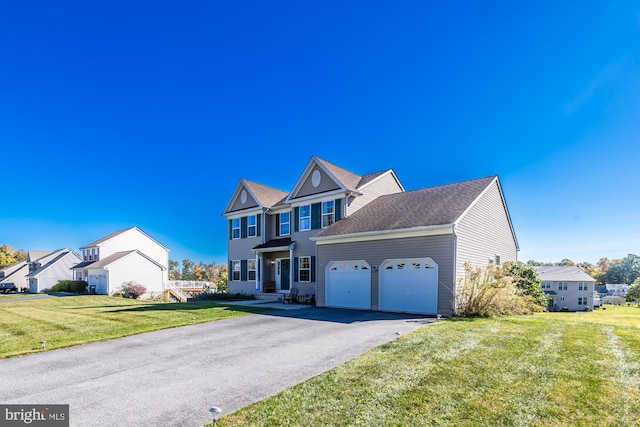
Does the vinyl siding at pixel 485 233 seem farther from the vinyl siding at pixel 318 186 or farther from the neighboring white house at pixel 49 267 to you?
the neighboring white house at pixel 49 267

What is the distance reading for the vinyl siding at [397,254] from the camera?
13031 millimetres

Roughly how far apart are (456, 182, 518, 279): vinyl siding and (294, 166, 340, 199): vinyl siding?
7537mm

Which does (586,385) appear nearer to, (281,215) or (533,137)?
(533,137)

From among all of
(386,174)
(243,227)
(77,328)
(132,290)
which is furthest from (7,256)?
(386,174)

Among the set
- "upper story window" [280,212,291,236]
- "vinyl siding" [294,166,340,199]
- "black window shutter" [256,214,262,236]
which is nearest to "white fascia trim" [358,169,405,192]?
"vinyl siding" [294,166,340,199]

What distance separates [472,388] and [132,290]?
35.6 m

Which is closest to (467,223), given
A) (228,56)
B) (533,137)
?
(533,137)

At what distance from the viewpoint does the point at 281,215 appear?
76.4 ft

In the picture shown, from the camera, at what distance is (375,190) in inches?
818

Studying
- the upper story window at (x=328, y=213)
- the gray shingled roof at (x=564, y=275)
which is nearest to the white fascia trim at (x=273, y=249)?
the upper story window at (x=328, y=213)

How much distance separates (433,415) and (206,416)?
9.25 feet

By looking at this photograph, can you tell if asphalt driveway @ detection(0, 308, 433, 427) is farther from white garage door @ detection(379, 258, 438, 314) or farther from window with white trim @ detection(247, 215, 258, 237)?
window with white trim @ detection(247, 215, 258, 237)

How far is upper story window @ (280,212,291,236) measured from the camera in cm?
2272

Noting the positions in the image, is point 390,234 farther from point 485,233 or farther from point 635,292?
point 635,292
